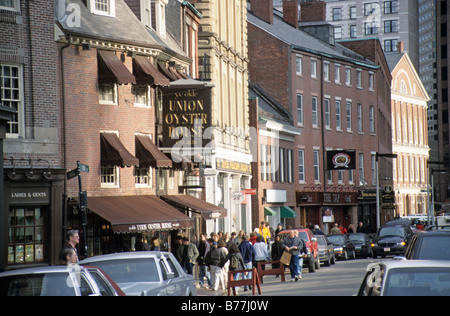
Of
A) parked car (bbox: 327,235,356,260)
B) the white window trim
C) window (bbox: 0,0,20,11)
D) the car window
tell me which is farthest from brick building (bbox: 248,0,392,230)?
the car window

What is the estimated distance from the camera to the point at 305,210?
61844mm

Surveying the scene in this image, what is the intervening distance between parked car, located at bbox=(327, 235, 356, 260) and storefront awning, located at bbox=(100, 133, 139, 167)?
61.0ft

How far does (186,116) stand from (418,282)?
2322cm

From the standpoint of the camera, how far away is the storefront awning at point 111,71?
29.4 meters

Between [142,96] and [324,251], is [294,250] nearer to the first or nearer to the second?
[142,96]

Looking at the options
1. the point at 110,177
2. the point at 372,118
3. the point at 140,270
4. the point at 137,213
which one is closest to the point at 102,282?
the point at 140,270

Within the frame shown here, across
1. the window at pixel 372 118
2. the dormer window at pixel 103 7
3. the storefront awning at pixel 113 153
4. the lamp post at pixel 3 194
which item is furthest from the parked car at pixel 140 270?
the window at pixel 372 118

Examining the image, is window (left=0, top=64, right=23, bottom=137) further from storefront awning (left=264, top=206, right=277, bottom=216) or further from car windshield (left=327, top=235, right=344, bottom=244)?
storefront awning (left=264, top=206, right=277, bottom=216)

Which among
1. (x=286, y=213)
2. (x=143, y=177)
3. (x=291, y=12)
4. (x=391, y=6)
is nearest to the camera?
(x=143, y=177)

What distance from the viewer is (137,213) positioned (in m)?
29.0

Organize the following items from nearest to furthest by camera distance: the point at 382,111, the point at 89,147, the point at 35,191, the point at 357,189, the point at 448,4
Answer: the point at 35,191 < the point at 89,147 < the point at 357,189 < the point at 382,111 < the point at 448,4

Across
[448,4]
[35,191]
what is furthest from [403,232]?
[448,4]

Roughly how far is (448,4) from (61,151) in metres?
134

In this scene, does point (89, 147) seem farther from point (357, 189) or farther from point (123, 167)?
point (357, 189)
